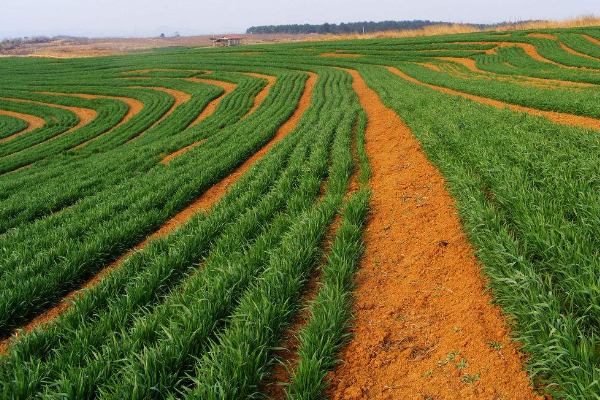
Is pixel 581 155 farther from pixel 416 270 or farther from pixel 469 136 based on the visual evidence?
pixel 416 270

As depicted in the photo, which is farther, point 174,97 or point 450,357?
point 174,97

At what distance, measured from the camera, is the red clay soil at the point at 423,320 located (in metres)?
3.12

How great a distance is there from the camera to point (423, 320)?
3.93 meters

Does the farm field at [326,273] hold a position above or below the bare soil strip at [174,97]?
below

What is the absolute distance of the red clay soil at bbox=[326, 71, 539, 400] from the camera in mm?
3125

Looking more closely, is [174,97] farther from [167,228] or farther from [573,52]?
[573,52]

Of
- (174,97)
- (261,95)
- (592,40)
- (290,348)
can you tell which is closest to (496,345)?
(290,348)

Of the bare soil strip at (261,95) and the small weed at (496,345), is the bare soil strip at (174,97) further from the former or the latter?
the small weed at (496,345)

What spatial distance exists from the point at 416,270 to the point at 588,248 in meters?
1.87

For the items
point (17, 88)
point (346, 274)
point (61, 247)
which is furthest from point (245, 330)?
point (17, 88)

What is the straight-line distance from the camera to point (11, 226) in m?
8.21

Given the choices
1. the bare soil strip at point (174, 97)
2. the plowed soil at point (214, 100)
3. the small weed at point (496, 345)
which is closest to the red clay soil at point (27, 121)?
the bare soil strip at point (174, 97)

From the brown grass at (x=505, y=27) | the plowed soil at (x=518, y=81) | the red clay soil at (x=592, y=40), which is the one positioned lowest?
the plowed soil at (x=518, y=81)

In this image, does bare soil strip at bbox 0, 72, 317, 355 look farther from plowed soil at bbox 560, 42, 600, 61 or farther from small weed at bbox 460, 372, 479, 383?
plowed soil at bbox 560, 42, 600, 61
